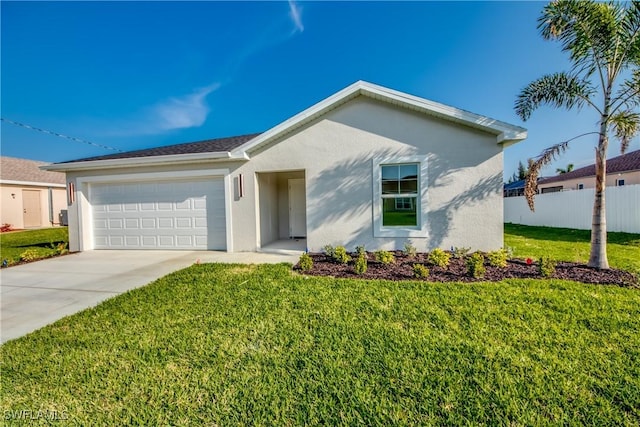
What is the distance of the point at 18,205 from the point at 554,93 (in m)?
29.6

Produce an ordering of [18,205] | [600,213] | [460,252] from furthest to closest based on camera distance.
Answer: [18,205] < [460,252] < [600,213]

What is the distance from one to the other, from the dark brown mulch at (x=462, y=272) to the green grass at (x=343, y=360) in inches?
25.6

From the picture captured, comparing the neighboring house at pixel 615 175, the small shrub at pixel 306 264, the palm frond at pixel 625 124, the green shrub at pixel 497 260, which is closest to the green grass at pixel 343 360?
the green shrub at pixel 497 260

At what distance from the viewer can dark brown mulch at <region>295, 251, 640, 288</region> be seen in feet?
16.6

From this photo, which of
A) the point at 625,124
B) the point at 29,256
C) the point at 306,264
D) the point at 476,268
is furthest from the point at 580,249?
the point at 29,256

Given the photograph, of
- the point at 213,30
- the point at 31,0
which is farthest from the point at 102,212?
the point at 213,30

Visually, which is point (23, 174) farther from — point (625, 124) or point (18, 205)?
point (625, 124)

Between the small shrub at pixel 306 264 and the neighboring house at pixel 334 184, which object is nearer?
the small shrub at pixel 306 264

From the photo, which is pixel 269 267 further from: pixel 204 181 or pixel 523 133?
pixel 523 133

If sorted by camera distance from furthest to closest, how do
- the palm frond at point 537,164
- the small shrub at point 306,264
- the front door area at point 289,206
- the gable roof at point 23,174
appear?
the gable roof at point 23,174 < the front door area at point 289,206 < the small shrub at point 306,264 < the palm frond at point 537,164

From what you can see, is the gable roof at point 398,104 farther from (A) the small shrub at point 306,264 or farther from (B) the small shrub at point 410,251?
(A) the small shrub at point 306,264

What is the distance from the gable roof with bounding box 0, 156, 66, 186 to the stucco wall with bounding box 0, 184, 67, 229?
1.48 feet

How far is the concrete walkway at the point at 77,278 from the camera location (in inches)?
164

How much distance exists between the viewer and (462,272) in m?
5.54
